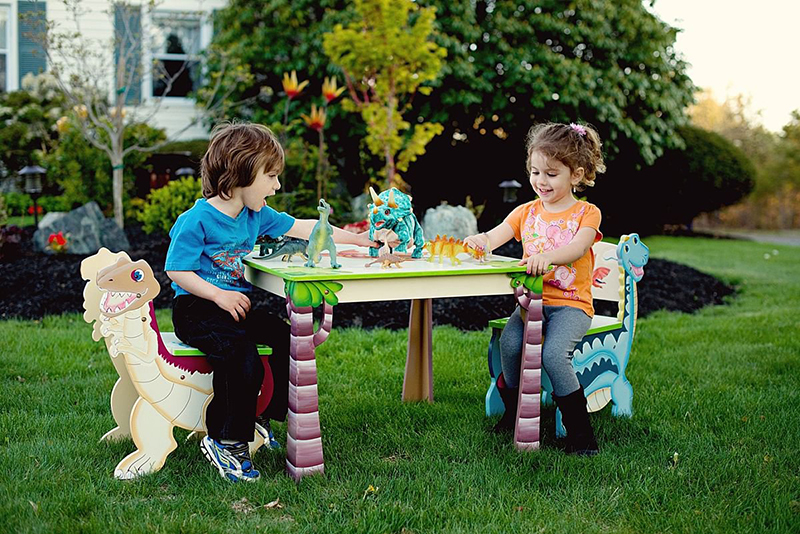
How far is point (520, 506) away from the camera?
2877mm

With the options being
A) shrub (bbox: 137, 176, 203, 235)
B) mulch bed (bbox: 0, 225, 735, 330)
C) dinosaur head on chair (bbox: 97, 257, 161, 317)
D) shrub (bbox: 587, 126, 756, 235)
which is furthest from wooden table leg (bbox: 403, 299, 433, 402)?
shrub (bbox: 587, 126, 756, 235)

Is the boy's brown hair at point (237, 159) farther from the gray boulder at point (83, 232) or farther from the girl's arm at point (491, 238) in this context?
the gray boulder at point (83, 232)

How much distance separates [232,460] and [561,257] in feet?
5.36

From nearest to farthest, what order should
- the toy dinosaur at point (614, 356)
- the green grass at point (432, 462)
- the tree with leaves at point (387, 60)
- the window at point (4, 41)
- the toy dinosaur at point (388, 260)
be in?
the green grass at point (432, 462), the toy dinosaur at point (388, 260), the toy dinosaur at point (614, 356), the tree with leaves at point (387, 60), the window at point (4, 41)

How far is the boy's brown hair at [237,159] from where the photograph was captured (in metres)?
3.20

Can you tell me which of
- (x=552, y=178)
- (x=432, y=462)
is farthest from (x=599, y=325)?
(x=432, y=462)

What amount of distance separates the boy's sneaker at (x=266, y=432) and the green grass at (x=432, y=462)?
0.08m

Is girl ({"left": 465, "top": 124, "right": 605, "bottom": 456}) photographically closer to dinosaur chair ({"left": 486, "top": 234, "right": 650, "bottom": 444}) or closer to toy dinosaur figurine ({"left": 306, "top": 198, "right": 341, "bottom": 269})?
dinosaur chair ({"left": 486, "top": 234, "right": 650, "bottom": 444})

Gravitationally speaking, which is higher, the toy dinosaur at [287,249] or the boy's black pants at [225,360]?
the toy dinosaur at [287,249]

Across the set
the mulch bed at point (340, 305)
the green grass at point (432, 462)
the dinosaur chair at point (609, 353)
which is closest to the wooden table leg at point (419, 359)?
the green grass at point (432, 462)

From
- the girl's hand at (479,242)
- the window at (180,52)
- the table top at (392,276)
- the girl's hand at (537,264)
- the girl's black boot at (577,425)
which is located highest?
the window at (180,52)

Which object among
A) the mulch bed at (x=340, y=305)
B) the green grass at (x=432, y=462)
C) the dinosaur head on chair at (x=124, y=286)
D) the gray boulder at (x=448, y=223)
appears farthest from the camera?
the gray boulder at (x=448, y=223)

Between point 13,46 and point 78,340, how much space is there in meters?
9.80

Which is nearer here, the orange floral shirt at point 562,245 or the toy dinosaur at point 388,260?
the toy dinosaur at point 388,260
